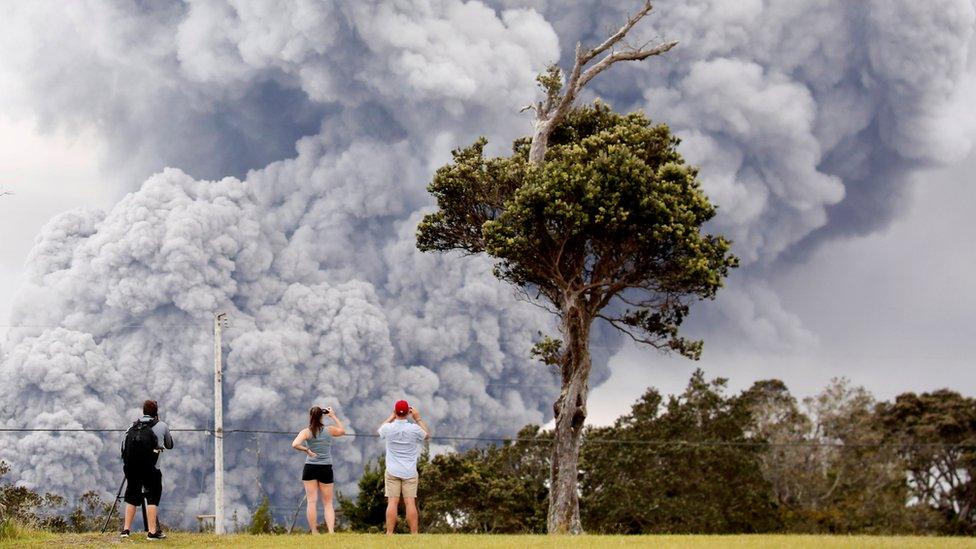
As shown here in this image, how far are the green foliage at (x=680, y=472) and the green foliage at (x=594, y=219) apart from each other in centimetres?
1638

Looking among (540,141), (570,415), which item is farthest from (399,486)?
(540,141)

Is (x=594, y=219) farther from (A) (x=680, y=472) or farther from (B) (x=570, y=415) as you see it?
(A) (x=680, y=472)

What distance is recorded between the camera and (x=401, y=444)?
58.0 ft

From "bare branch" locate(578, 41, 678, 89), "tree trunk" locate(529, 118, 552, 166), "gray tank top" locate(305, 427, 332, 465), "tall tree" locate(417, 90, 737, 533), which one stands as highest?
"bare branch" locate(578, 41, 678, 89)

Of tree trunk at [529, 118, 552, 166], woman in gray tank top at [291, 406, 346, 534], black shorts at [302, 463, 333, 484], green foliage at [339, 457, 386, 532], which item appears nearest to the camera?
woman in gray tank top at [291, 406, 346, 534]

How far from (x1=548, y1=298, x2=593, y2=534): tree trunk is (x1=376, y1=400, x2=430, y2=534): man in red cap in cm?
945

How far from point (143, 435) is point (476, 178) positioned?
44.2 ft

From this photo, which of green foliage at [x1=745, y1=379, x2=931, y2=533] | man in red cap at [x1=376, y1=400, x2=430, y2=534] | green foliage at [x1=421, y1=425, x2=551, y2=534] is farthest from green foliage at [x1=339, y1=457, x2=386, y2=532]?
man in red cap at [x1=376, y1=400, x2=430, y2=534]

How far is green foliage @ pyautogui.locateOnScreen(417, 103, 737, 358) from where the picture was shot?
25234 millimetres

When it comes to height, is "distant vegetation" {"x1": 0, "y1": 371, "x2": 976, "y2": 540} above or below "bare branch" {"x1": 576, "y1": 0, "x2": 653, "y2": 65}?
below

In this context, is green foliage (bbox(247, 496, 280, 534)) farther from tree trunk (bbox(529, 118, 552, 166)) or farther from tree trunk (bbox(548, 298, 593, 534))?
tree trunk (bbox(529, 118, 552, 166))

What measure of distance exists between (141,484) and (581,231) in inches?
519

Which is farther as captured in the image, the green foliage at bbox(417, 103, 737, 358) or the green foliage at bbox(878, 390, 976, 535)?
the green foliage at bbox(878, 390, 976, 535)

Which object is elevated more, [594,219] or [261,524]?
[594,219]
